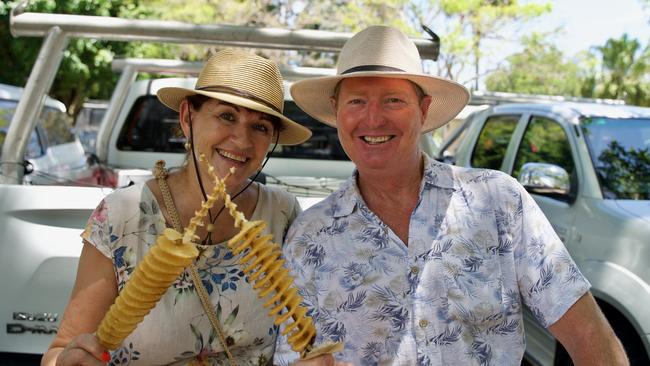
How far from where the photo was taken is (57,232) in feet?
11.4

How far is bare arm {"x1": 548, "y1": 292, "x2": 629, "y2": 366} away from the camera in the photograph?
208 centimetres

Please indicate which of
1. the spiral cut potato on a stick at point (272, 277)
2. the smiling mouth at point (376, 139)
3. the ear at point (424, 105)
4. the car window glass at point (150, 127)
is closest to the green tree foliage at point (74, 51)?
the car window glass at point (150, 127)

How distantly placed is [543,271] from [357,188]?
67 centimetres

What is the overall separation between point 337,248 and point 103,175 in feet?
12.5

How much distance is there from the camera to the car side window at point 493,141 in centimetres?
593

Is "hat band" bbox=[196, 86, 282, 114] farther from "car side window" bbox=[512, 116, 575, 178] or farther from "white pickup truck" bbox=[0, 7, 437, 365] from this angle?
"car side window" bbox=[512, 116, 575, 178]

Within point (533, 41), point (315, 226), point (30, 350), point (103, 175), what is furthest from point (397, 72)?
point (533, 41)

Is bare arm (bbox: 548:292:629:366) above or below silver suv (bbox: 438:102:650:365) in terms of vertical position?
above

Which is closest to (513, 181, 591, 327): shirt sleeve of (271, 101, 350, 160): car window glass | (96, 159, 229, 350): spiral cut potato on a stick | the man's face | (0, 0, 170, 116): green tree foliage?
the man's face

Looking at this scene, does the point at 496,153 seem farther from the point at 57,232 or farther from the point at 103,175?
the point at 57,232

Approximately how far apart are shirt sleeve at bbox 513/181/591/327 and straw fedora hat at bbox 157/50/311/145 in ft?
3.03

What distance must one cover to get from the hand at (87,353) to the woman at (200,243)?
0.32m

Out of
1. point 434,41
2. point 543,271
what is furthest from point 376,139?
point 434,41

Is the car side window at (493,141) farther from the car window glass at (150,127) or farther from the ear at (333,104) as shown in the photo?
the ear at (333,104)
